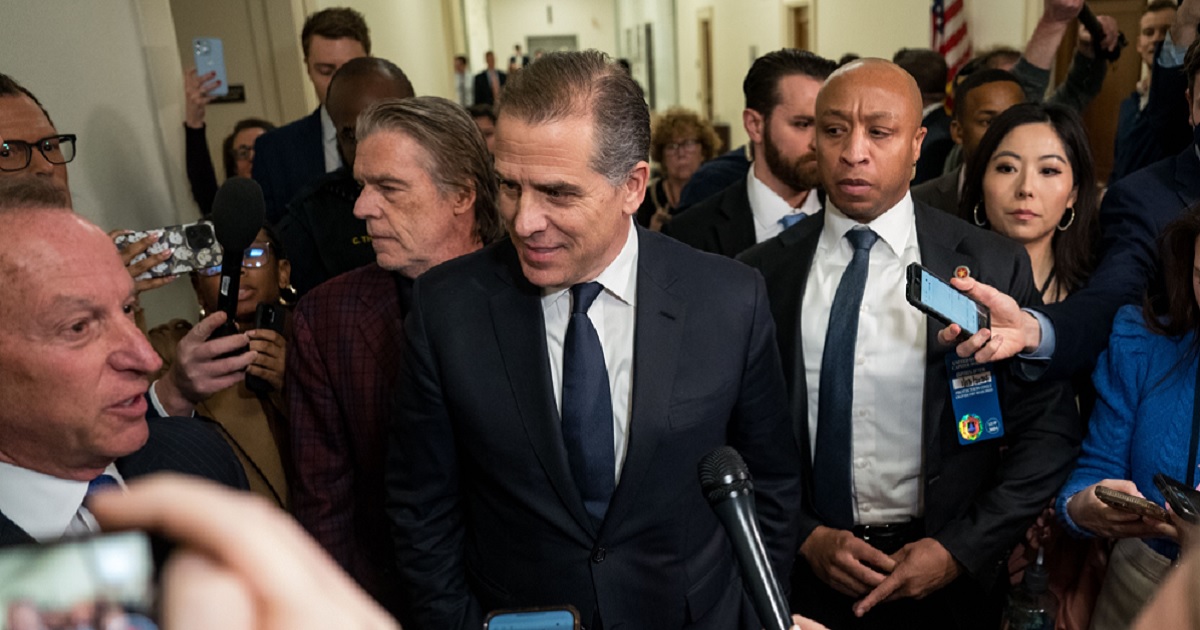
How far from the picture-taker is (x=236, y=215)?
1.74 meters

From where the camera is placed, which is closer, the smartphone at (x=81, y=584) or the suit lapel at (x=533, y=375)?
the smartphone at (x=81, y=584)

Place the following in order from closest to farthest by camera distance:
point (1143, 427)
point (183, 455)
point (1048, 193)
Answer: point (183, 455)
point (1143, 427)
point (1048, 193)

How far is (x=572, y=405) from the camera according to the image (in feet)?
4.66

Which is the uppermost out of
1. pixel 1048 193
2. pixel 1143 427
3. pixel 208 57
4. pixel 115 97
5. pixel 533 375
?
pixel 208 57

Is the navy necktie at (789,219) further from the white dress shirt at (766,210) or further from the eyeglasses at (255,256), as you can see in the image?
the eyeglasses at (255,256)

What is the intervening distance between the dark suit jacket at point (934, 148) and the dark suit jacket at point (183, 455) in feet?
10.6

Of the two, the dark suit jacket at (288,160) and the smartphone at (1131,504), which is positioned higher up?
the dark suit jacket at (288,160)

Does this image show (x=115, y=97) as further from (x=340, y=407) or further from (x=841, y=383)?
(x=841, y=383)

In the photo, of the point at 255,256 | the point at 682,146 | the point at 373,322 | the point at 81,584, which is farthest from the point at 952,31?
the point at 81,584

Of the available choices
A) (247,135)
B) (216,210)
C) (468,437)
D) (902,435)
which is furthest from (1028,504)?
(247,135)

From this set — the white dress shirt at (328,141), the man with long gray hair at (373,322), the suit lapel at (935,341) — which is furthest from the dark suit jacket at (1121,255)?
the white dress shirt at (328,141)

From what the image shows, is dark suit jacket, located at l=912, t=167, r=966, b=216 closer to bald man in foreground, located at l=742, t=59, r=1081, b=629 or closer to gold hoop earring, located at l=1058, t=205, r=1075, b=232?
gold hoop earring, located at l=1058, t=205, r=1075, b=232

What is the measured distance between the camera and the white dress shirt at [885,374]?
176 centimetres

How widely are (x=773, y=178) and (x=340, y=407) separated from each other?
169 centimetres
